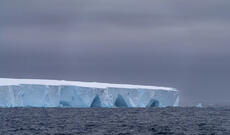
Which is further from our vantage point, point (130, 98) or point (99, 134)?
point (130, 98)

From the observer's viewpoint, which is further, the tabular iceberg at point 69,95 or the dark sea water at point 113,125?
the tabular iceberg at point 69,95

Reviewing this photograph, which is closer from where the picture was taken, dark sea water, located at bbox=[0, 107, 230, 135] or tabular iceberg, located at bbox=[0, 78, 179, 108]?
dark sea water, located at bbox=[0, 107, 230, 135]

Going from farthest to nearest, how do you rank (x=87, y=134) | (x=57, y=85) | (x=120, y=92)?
1. (x=120, y=92)
2. (x=57, y=85)
3. (x=87, y=134)

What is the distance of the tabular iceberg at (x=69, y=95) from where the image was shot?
22578 millimetres

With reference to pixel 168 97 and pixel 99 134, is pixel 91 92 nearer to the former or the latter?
pixel 168 97

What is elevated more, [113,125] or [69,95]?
[69,95]

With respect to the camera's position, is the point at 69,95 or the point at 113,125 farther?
the point at 69,95

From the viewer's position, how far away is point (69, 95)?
79.3ft

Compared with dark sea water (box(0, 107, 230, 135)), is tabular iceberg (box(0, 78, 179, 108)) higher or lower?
higher

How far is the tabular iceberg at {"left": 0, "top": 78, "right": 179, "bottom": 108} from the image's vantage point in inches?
889

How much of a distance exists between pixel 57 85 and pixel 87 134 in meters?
8.80

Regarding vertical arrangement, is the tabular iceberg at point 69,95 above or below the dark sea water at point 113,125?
above

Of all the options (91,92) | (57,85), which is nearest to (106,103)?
(91,92)

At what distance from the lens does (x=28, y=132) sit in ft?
52.3
